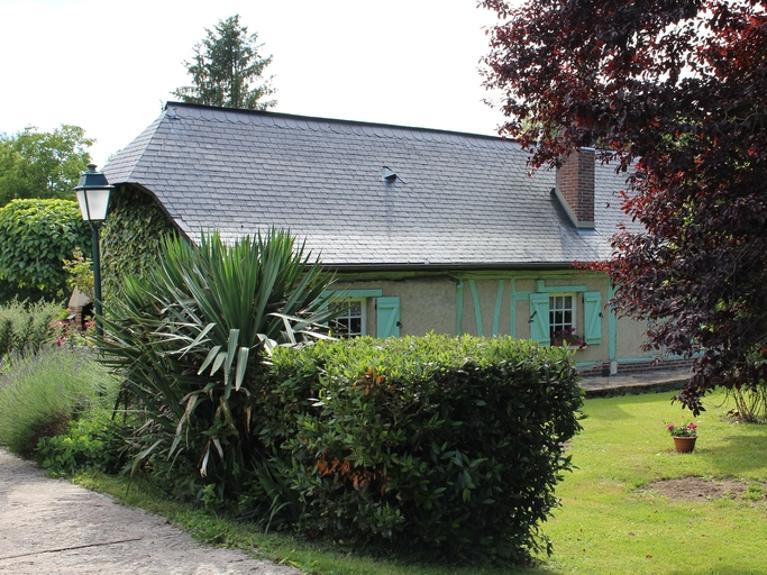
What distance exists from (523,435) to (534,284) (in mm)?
11083

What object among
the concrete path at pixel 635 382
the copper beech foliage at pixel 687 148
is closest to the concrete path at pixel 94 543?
the copper beech foliage at pixel 687 148

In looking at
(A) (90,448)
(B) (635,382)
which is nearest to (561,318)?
(B) (635,382)

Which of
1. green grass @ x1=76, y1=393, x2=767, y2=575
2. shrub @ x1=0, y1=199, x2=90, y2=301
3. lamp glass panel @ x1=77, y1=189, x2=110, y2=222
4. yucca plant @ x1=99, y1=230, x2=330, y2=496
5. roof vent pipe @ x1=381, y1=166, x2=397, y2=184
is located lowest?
green grass @ x1=76, y1=393, x2=767, y2=575

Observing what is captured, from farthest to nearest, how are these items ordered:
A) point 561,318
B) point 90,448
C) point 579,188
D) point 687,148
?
point 579,188, point 561,318, point 90,448, point 687,148

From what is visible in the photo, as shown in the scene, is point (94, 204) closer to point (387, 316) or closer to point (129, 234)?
point (129, 234)

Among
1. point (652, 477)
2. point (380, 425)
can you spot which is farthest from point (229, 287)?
point (652, 477)

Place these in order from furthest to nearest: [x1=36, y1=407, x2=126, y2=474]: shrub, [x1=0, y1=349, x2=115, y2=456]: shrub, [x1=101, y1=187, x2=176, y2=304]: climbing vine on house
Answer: [x1=101, y1=187, x2=176, y2=304]: climbing vine on house → [x1=0, y1=349, x2=115, y2=456]: shrub → [x1=36, y1=407, x2=126, y2=474]: shrub

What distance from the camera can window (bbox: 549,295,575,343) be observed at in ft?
55.7

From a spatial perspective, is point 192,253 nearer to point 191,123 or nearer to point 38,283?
point 191,123

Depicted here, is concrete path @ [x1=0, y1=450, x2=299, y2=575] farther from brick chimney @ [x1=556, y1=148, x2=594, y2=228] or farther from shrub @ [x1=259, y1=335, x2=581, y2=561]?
brick chimney @ [x1=556, y1=148, x2=594, y2=228]

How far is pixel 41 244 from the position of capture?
22.2 m

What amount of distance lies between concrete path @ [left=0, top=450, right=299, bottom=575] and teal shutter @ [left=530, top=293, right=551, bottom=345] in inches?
432

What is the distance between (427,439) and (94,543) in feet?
7.28

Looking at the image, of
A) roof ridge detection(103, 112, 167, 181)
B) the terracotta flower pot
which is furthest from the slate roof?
the terracotta flower pot
